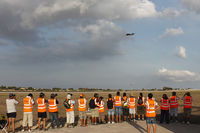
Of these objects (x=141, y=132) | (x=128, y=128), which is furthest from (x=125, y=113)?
(x=141, y=132)

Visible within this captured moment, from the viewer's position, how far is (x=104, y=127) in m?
13.3

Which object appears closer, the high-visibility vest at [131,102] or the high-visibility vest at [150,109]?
the high-visibility vest at [150,109]

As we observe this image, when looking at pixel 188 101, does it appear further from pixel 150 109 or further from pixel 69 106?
pixel 69 106

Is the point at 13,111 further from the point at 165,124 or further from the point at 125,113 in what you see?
the point at 165,124

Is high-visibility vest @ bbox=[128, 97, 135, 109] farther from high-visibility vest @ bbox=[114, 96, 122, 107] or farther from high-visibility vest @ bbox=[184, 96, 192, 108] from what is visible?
high-visibility vest @ bbox=[184, 96, 192, 108]

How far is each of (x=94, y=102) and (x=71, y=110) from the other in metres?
1.73

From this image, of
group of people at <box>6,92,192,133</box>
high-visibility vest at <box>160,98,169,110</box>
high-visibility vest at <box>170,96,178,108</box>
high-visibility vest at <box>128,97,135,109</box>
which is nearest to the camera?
group of people at <box>6,92,192,133</box>

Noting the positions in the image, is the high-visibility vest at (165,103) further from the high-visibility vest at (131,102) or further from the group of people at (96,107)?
the high-visibility vest at (131,102)

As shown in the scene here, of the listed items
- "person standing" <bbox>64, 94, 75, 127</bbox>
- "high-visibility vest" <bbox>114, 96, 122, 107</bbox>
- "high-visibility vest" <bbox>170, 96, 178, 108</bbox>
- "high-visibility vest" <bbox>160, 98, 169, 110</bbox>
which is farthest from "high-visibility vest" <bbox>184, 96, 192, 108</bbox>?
"person standing" <bbox>64, 94, 75, 127</bbox>

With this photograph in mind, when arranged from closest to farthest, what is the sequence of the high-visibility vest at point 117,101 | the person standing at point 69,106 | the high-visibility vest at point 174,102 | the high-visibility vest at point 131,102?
the person standing at point 69,106, the high-visibility vest at point 117,101, the high-visibility vest at point 174,102, the high-visibility vest at point 131,102

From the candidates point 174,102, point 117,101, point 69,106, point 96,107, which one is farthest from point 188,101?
point 69,106

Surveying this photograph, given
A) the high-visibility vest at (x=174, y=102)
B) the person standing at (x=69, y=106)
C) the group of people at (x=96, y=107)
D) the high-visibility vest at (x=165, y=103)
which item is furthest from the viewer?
the high-visibility vest at (x=174, y=102)

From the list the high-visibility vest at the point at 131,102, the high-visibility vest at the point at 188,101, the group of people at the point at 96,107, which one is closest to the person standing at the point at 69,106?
the group of people at the point at 96,107

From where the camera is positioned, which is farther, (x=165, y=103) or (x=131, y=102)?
(x=131, y=102)
